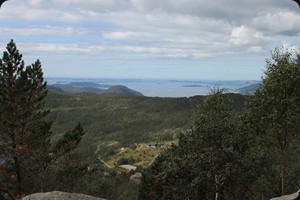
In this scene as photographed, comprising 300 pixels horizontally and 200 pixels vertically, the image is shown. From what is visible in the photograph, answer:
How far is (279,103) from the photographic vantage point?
24891 millimetres

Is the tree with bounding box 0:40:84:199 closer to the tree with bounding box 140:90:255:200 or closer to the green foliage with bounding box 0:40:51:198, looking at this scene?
the green foliage with bounding box 0:40:51:198

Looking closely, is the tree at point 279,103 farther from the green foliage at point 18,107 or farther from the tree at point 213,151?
the green foliage at point 18,107

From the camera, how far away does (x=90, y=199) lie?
832 inches

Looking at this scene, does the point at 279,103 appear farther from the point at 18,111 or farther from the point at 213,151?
the point at 18,111

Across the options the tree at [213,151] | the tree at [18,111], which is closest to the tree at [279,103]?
the tree at [213,151]

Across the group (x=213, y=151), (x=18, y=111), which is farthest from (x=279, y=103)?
(x=18, y=111)

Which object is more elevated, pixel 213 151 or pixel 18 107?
pixel 18 107

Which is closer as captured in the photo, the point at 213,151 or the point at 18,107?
the point at 213,151

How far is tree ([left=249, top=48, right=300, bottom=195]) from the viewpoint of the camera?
24484 mm

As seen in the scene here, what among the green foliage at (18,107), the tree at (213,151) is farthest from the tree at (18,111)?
the tree at (213,151)

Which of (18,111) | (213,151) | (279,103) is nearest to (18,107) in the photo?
(18,111)

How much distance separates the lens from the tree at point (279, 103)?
2448 cm

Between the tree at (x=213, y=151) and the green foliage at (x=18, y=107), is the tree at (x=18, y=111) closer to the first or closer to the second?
the green foliage at (x=18, y=107)

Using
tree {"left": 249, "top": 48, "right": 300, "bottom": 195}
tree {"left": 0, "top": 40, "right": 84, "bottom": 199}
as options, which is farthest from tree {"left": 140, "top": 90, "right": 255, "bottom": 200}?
tree {"left": 0, "top": 40, "right": 84, "bottom": 199}
